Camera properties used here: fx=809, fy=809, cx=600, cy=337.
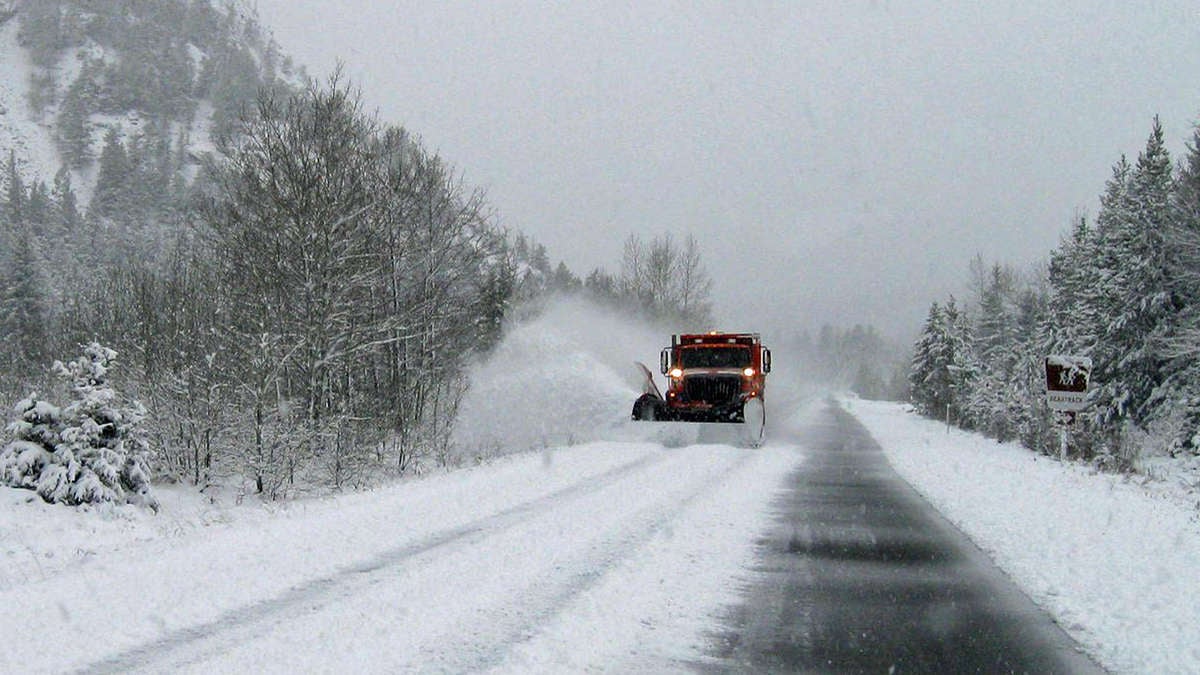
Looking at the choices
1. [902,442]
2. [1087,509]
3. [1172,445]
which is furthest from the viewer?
[1172,445]

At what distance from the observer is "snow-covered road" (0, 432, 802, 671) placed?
4703 mm

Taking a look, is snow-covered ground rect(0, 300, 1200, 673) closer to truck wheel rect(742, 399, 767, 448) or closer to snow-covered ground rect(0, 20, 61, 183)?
truck wheel rect(742, 399, 767, 448)

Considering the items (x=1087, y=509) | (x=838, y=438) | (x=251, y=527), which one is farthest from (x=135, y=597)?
(x=838, y=438)

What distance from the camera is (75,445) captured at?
14.9 m

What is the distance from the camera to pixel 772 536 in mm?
9023

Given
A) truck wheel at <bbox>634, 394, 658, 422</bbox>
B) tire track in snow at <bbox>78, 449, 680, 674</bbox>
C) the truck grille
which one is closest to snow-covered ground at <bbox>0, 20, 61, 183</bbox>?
truck wheel at <bbox>634, 394, 658, 422</bbox>

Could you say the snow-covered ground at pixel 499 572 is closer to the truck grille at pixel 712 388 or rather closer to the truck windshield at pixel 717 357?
the truck grille at pixel 712 388

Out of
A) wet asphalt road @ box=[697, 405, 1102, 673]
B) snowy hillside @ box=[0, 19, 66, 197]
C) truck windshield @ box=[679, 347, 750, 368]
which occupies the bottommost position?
wet asphalt road @ box=[697, 405, 1102, 673]

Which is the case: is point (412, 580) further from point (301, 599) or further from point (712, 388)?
point (712, 388)

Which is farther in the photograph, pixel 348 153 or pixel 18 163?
pixel 18 163

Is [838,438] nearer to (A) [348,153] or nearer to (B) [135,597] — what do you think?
(A) [348,153]

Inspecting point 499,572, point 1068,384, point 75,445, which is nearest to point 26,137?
point 75,445

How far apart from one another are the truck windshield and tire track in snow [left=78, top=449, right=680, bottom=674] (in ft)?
46.1

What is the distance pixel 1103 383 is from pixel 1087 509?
2636 centimetres
